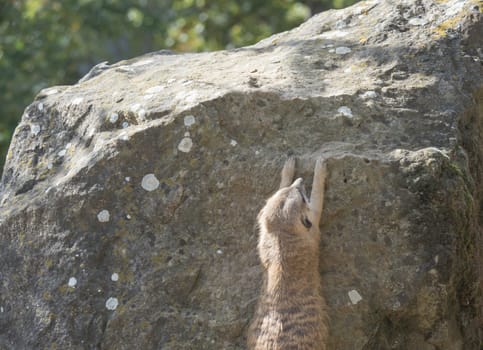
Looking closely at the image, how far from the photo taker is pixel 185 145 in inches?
216

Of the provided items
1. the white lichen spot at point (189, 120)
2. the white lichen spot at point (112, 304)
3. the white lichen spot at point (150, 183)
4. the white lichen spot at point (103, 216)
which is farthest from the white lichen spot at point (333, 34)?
the white lichen spot at point (112, 304)

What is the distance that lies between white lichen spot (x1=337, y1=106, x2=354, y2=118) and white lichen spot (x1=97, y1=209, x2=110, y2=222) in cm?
188

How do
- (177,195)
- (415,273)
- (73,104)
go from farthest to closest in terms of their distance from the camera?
(73,104)
(177,195)
(415,273)

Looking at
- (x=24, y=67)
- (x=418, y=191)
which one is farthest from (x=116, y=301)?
(x=24, y=67)

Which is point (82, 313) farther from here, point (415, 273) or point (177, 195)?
point (415, 273)

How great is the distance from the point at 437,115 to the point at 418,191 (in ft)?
2.37

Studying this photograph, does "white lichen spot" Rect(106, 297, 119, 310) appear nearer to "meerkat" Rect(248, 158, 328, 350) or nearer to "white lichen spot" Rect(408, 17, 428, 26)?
"meerkat" Rect(248, 158, 328, 350)

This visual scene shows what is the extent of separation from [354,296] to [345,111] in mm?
1380

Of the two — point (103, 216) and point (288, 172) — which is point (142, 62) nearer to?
point (103, 216)

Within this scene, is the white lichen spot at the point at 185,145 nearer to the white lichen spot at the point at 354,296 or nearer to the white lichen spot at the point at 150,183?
the white lichen spot at the point at 150,183

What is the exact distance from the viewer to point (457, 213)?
5.13 meters

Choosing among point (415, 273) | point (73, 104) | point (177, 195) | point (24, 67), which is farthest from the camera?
point (24, 67)

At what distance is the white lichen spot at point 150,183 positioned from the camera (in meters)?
5.49

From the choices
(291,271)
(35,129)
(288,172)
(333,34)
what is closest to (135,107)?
(35,129)
